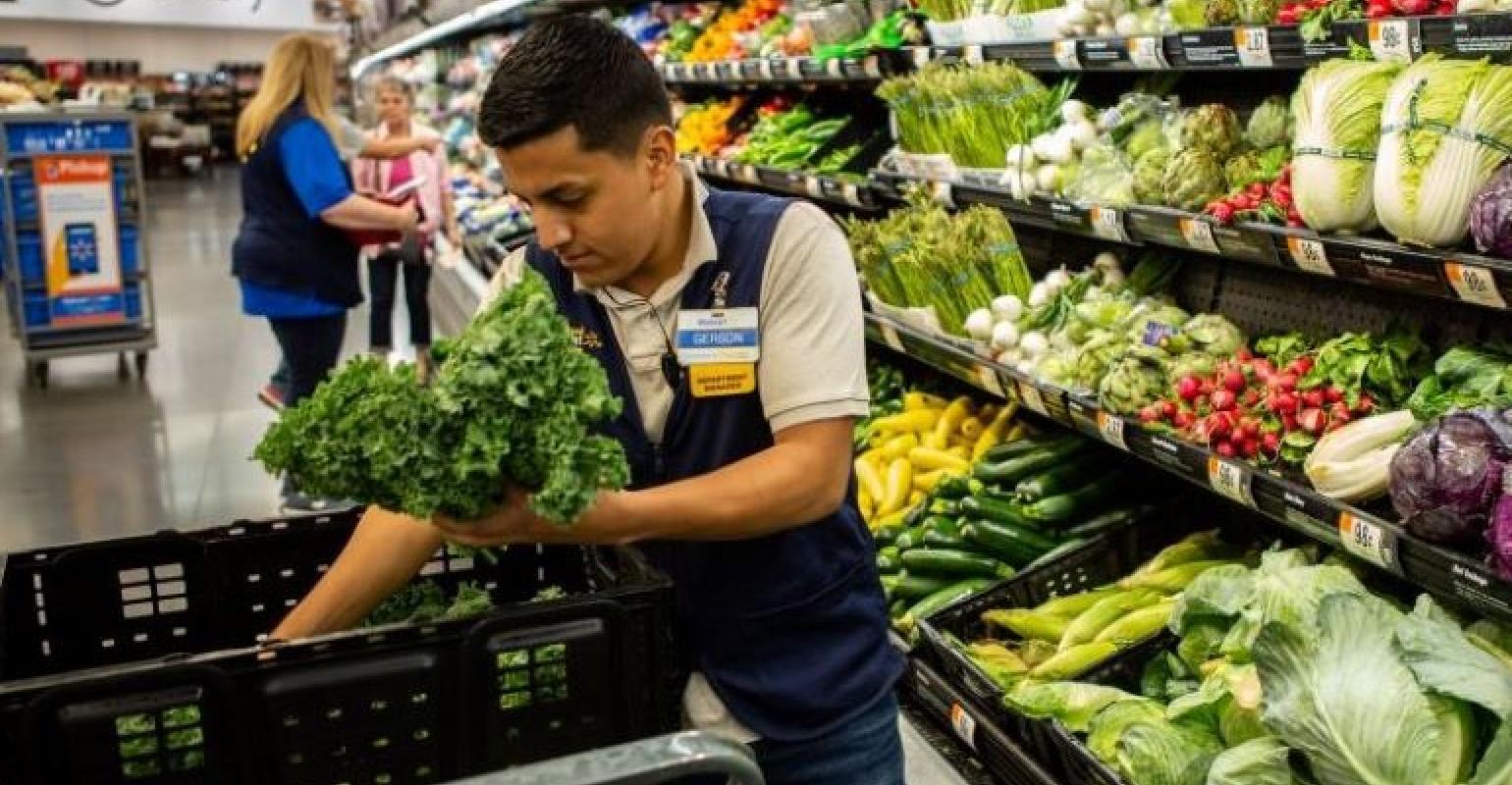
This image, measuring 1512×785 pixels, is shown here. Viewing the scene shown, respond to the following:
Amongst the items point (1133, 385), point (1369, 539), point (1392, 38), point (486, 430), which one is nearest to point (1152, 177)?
point (1133, 385)

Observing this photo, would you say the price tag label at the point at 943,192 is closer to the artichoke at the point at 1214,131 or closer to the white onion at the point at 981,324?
the white onion at the point at 981,324

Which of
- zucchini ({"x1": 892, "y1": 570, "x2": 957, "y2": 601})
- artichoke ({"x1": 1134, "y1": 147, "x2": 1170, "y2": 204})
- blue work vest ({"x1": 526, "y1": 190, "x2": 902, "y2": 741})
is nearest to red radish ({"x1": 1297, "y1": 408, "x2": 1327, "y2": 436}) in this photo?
artichoke ({"x1": 1134, "y1": 147, "x2": 1170, "y2": 204})

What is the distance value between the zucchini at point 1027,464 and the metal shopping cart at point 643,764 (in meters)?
2.75

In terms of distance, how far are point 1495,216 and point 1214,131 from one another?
1.11 m

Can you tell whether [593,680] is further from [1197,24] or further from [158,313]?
[158,313]

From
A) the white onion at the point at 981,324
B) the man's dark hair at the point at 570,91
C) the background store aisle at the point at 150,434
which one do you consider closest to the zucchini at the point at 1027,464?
the white onion at the point at 981,324

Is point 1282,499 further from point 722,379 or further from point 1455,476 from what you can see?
point 722,379

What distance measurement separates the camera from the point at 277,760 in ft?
4.82

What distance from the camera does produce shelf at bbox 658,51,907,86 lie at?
15.9 ft

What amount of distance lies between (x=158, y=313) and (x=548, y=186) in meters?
10.2

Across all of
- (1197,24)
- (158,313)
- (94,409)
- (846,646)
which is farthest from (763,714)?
(158,313)

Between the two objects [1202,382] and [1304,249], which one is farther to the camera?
[1202,382]

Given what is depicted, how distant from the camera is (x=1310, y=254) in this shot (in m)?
2.77

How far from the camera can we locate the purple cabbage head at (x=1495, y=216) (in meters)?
2.34
